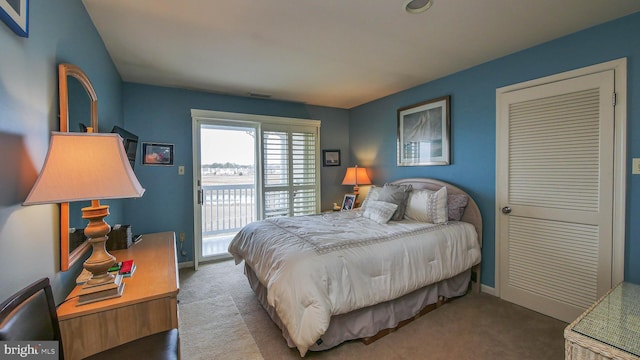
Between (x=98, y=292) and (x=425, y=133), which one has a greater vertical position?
(x=425, y=133)

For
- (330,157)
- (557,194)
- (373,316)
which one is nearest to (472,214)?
(557,194)

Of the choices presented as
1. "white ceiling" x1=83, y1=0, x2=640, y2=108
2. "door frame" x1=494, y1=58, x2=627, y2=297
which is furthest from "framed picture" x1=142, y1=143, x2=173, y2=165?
"door frame" x1=494, y1=58, x2=627, y2=297

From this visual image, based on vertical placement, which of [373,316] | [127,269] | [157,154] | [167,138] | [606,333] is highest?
[167,138]

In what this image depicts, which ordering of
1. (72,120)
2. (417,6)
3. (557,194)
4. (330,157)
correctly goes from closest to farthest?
(72,120) < (417,6) < (557,194) < (330,157)

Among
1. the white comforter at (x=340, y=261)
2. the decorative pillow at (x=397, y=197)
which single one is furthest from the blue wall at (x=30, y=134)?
the decorative pillow at (x=397, y=197)

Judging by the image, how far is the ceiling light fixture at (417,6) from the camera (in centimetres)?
180

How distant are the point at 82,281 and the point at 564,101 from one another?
142 inches

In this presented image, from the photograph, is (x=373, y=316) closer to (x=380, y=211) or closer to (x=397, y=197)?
(x=380, y=211)

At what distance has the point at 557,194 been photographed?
94.6 inches

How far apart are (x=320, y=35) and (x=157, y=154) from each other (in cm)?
263

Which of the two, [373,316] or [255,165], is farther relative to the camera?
[255,165]

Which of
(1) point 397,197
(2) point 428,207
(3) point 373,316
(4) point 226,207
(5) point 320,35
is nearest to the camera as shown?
(3) point 373,316

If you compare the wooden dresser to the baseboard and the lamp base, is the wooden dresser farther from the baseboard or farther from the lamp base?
the baseboard

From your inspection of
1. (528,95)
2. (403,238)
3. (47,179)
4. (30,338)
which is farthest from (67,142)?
(528,95)
